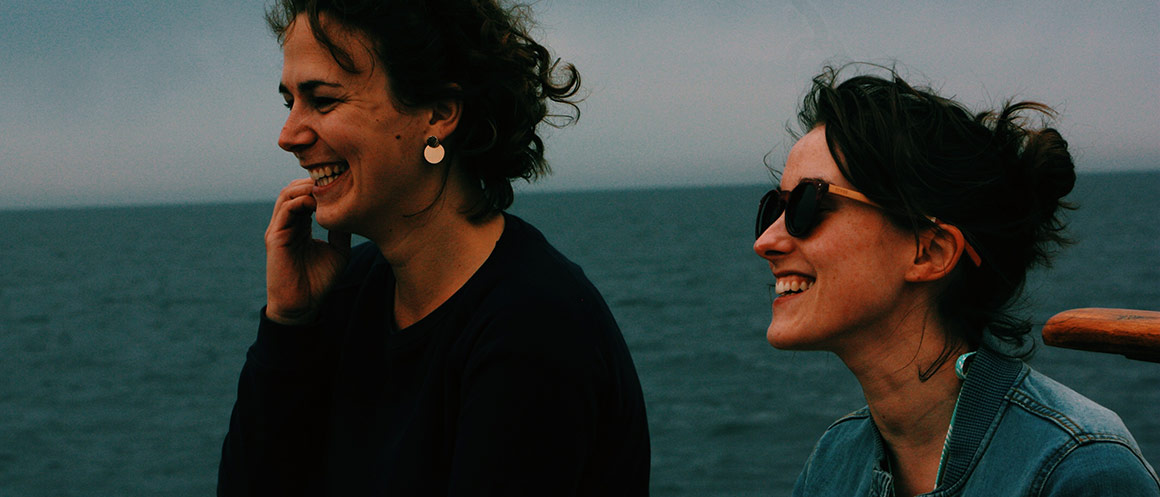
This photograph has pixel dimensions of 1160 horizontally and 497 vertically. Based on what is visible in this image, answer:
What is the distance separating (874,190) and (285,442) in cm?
156

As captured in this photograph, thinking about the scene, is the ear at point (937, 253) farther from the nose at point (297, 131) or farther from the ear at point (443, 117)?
the nose at point (297, 131)

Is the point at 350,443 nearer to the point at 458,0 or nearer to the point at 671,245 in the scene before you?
the point at 458,0

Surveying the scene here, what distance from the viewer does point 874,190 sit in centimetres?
183

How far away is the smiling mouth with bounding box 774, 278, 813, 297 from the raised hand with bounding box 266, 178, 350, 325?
122 cm

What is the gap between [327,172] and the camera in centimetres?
233

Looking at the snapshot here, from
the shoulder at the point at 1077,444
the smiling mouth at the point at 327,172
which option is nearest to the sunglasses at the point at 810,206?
the shoulder at the point at 1077,444

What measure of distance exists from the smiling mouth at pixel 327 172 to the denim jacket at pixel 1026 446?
1358 millimetres

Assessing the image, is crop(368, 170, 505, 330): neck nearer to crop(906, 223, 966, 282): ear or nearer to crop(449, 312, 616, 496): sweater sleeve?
crop(449, 312, 616, 496): sweater sleeve

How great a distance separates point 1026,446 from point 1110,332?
0.30 m

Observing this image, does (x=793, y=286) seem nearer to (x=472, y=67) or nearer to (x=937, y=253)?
(x=937, y=253)

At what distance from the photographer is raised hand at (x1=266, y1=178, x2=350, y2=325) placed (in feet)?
8.20

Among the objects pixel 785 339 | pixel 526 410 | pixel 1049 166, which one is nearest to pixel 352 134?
pixel 526 410

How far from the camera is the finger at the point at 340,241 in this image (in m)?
2.67

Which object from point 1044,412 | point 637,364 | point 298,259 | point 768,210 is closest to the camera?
point 1044,412
